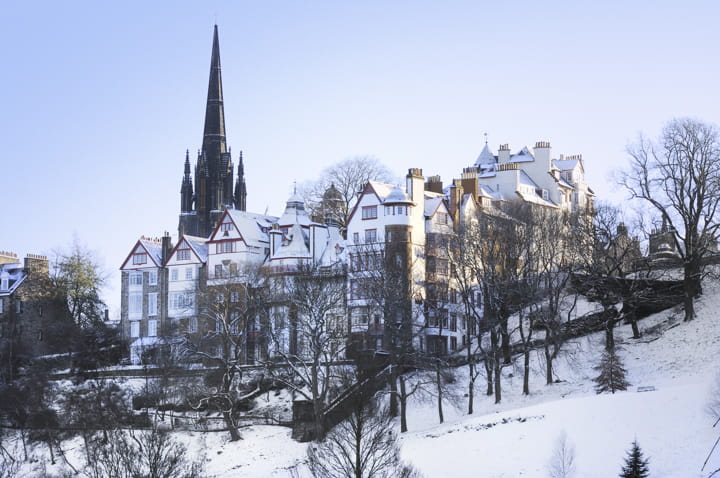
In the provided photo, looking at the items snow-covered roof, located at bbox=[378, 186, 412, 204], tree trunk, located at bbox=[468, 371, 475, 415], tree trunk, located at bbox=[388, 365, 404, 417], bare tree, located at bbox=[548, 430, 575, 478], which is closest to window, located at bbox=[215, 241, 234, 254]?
snow-covered roof, located at bbox=[378, 186, 412, 204]

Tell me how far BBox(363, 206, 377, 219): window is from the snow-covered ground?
44.8 ft

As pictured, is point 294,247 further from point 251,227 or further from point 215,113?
point 215,113

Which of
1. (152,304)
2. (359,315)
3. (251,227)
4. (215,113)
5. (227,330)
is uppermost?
(215,113)

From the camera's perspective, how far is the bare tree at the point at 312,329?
6191cm

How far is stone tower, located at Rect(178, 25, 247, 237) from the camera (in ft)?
367

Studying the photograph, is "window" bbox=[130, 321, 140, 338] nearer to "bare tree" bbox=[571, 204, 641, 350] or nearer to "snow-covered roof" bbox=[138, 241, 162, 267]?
"snow-covered roof" bbox=[138, 241, 162, 267]

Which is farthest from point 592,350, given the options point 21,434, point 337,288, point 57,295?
point 57,295

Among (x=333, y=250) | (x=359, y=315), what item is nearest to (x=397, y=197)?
(x=359, y=315)

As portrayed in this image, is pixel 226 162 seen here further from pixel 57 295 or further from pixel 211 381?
pixel 211 381

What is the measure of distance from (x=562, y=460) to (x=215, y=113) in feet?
276

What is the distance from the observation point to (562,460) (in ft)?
143

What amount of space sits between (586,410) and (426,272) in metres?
21.7

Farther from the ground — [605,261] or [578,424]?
[605,261]

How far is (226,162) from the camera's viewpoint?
116m
